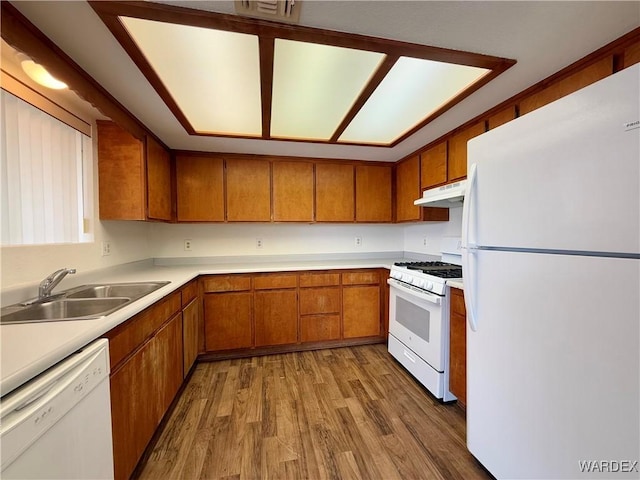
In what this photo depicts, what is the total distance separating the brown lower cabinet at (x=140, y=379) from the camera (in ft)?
3.82

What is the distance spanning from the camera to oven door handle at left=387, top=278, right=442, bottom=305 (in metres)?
1.93

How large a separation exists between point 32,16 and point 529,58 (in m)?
2.23

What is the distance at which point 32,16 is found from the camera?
1.05 metres

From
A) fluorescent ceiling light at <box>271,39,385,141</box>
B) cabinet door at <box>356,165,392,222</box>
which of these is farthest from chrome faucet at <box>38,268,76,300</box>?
cabinet door at <box>356,165,392,222</box>

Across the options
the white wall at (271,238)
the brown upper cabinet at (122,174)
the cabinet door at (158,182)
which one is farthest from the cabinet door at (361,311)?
the brown upper cabinet at (122,174)

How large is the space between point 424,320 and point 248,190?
7.11 ft

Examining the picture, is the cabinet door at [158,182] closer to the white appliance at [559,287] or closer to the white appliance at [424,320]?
the white appliance at [424,320]

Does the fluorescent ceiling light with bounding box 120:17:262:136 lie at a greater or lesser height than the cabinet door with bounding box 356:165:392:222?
greater

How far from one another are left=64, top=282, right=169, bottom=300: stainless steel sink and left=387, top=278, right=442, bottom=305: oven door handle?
190 cm

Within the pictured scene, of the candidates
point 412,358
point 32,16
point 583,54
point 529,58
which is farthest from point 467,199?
point 32,16

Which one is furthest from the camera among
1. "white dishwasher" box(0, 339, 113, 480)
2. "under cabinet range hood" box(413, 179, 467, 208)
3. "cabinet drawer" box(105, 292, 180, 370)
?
"under cabinet range hood" box(413, 179, 467, 208)

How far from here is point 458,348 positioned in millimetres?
1816

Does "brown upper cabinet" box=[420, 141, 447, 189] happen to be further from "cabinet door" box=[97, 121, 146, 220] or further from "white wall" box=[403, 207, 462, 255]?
"cabinet door" box=[97, 121, 146, 220]

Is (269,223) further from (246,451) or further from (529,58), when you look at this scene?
(529,58)
